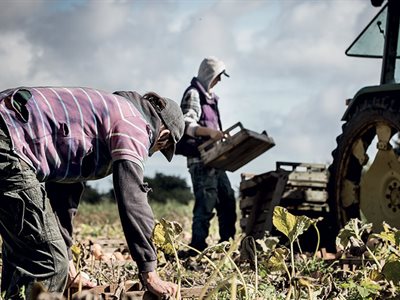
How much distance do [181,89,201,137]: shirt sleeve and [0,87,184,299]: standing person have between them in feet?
14.7

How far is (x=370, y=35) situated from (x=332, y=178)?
1369 millimetres

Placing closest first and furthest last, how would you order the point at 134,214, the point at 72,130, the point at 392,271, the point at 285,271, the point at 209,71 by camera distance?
the point at 392,271, the point at 134,214, the point at 72,130, the point at 285,271, the point at 209,71

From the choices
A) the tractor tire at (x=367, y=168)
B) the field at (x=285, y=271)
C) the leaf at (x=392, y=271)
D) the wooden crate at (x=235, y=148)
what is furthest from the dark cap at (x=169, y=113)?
the wooden crate at (x=235, y=148)

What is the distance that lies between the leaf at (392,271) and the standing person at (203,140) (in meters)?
4.95

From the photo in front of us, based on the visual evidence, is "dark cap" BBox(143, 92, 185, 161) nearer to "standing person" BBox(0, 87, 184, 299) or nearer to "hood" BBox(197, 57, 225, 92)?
"standing person" BBox(0, 87, 184, 299)

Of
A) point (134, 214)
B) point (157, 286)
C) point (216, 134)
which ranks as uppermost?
point (216, 134)

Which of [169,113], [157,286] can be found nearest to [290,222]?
[157,286]

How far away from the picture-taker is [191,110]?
894cm

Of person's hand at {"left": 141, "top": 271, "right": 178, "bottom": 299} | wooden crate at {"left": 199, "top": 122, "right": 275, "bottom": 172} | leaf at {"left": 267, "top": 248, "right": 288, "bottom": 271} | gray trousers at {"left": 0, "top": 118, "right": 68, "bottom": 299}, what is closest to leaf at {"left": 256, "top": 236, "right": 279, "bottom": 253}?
leaf at {"left": 267, "top": 248, "right": 288, "bottom": 271}

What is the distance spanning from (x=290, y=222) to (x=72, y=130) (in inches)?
40.2

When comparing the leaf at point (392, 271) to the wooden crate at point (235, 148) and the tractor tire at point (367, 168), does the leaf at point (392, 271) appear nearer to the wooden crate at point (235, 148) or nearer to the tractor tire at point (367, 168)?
the tractor tire at point (367, 168)

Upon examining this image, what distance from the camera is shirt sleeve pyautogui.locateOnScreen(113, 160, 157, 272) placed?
4.04m

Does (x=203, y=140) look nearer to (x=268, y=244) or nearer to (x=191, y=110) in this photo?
(x=191, y=110)

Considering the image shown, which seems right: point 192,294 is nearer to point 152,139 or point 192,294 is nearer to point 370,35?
point 152,139
